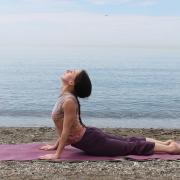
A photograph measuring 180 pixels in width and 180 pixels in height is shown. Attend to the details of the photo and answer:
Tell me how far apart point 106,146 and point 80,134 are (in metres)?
0.47

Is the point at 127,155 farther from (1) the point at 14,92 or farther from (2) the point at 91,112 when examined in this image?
(1) the point at 14,92

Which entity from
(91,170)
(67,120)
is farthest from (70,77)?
(91,170)

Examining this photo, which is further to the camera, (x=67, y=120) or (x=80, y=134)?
(x=80, y=134)

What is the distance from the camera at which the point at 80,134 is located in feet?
32.1

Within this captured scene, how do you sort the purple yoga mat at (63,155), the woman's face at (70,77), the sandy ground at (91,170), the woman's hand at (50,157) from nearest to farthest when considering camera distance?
the sandy ground at (91,170) → the woman's hand at (50,157) → the purple yoga mat at (63,155) → the woman's face at (70,77)

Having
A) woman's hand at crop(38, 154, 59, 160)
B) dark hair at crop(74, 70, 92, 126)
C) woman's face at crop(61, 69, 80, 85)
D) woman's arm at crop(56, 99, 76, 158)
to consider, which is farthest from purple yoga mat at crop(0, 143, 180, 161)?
woman's face at crop(61, 69, 80, 85)

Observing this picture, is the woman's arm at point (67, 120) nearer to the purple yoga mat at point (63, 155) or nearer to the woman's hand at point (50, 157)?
the woman's hand at point (50, 157)

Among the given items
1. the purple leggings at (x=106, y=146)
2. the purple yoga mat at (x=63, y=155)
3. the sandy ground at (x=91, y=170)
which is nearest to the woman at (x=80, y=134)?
the purple leggings at (x=106, y=146)

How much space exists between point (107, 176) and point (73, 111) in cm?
153

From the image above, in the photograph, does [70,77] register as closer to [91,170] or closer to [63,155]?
[63,155]

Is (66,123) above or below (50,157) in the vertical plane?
above

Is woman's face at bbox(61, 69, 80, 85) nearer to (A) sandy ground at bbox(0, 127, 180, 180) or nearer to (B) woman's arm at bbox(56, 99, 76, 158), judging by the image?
(B) woman's arm at bbox(56, 99, 76, 158)

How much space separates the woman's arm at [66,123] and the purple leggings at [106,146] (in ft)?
1.23

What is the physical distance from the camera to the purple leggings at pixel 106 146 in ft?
32.0
